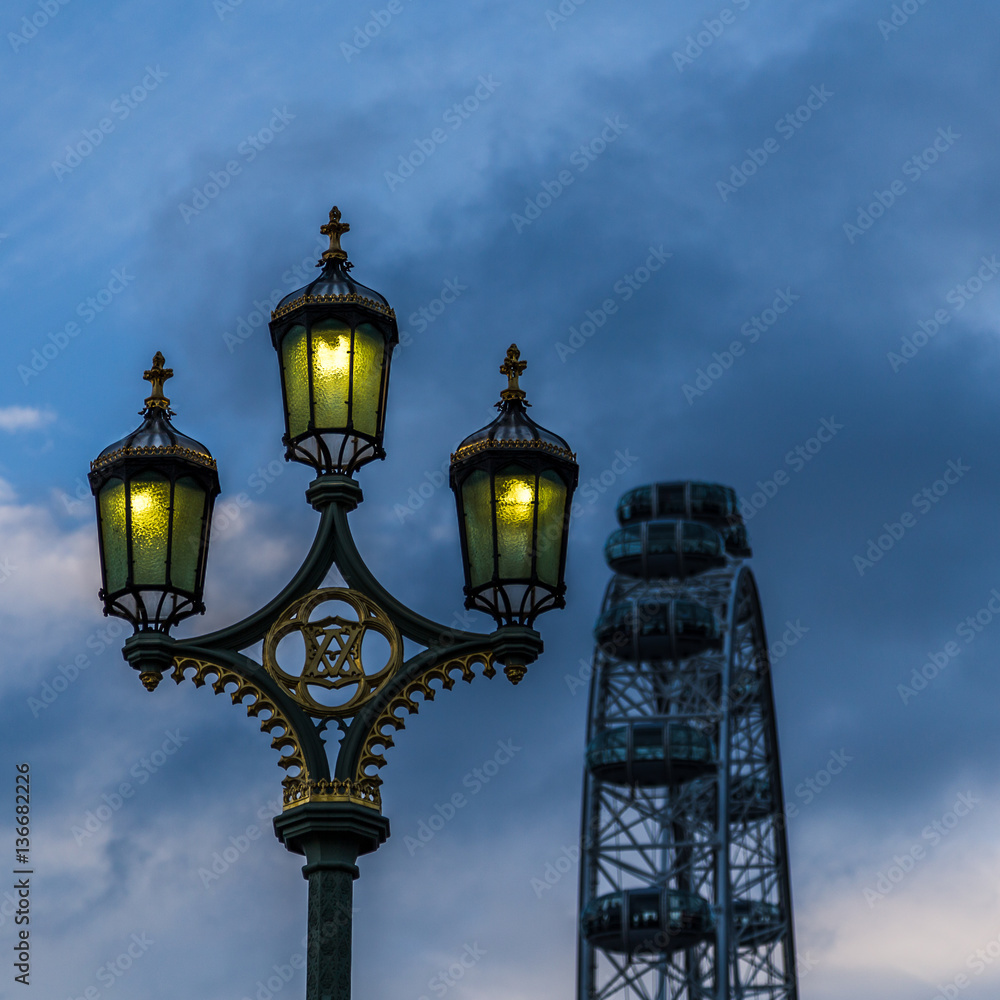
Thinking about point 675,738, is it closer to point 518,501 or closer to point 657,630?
point 657,630

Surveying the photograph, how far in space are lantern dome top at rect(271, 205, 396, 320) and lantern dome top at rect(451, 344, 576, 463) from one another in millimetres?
817

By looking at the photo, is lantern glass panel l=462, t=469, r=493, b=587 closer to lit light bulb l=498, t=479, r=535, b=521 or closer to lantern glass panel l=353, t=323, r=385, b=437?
lit light bulb l=498, t=479, r=535, b=521

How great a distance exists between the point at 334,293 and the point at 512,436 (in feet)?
4.27

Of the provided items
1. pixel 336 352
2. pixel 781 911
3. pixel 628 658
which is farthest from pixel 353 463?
pixel 781 911

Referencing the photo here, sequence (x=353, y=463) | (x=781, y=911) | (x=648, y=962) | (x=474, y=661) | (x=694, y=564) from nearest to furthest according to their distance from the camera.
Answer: (x=474, y=661)
(x=353, y=463)
(x=648, y=962)
(x=694, y=564)
(x=781, y=911)

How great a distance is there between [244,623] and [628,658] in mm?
25701

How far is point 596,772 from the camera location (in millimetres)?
35000

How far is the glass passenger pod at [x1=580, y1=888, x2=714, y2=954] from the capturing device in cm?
3384

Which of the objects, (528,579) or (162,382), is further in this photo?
(162,382)

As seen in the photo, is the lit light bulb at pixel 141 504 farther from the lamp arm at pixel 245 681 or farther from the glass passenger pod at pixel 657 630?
the glass passenger pod at pixel 657 630

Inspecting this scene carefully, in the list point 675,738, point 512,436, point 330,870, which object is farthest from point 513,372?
point 675,738

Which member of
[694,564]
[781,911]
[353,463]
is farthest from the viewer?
[781,911]

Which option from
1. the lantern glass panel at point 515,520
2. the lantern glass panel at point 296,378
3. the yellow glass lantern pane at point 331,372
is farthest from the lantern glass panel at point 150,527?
the lantern glass panel at point 515,520

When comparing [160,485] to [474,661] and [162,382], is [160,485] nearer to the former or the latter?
[162,382]
